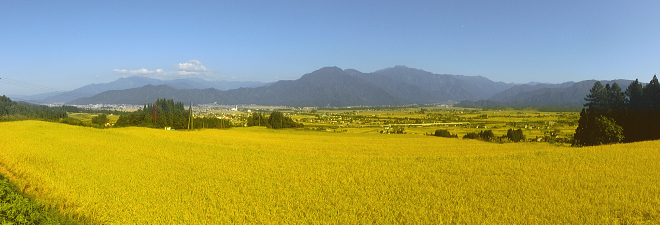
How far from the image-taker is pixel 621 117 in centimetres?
4050

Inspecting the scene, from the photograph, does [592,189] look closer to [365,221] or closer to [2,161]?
[365,221]

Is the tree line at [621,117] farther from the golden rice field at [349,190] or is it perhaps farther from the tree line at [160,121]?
the tree line at [160,121]

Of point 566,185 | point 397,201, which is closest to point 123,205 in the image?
point 397,201

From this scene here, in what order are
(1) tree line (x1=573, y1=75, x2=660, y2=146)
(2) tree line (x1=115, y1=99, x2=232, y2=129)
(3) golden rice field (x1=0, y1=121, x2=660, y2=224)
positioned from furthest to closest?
(2) tree line (x1=115, y1=99, x2=232, y2=129) < (1) tree line (x1=573, y1=75, x2=660, y2=146) < (3) golden rice field (x1=0, y1=121, x2=660, y2=224)

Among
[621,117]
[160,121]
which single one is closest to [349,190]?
[621,117]

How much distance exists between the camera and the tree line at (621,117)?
37.6 meters

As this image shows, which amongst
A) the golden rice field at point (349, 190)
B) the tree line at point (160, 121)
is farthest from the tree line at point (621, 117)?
the tree line at point (160, 121)

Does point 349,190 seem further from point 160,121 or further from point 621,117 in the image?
point 160,121

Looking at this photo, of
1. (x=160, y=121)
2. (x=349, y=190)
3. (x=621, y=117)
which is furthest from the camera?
(x=160, y=121)

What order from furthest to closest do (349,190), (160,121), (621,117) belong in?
(160,121), (621,117), (349,190)

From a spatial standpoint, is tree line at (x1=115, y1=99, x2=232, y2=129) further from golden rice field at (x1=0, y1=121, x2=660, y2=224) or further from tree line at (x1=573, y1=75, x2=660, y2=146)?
tree line at (x1=573, y1=75, x2=660, y2=146)

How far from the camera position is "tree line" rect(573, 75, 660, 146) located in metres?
Result: 37.6

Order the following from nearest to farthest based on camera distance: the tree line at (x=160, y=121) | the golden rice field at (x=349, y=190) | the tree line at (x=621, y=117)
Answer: the golden rice field at (x=349, y=190), the tree line at (x=621, y=117), the tree line at (x=160, y=121)

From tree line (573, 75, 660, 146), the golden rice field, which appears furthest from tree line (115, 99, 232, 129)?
tree line (573, 75, 660, 146)
